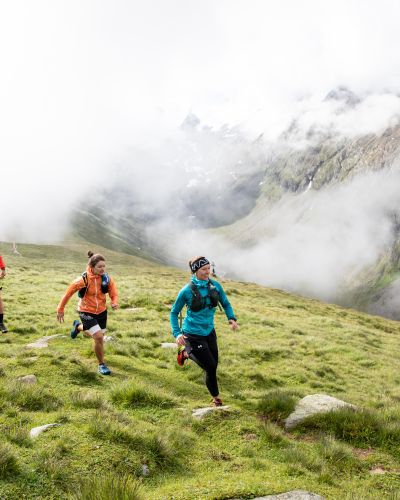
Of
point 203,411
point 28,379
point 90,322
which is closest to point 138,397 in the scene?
point 203,411

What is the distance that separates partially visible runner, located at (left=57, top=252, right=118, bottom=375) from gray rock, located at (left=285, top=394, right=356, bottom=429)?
218 inches

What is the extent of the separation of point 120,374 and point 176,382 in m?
1.72

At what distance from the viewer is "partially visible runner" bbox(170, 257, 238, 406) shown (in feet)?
35.2

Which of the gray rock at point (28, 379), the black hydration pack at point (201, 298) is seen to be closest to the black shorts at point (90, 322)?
the gray rock at point (28, 379)

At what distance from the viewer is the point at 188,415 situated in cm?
952

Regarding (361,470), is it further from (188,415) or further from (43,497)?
(43,497)

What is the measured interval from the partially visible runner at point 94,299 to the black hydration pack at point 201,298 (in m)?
3.30

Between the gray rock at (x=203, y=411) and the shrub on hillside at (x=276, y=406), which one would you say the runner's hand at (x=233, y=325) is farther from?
the gray rock at (x=203, y=411)

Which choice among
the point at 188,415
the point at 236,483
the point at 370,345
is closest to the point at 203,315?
the point at 188,415

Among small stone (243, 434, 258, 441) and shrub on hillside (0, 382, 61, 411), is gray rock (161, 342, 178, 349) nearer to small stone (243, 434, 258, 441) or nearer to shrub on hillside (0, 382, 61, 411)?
shrub on hillside (0, 382, 61, 411)

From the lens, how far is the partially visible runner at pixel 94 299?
41.2ft

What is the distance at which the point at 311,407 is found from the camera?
1015 centimetres

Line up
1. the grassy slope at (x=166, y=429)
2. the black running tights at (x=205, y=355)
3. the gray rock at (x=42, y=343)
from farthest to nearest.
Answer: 1. the gray rock at (x=42, y=343)
2. the black running tights at (x=205, y=355)
3. the grassy slope at (x=166, y=429)

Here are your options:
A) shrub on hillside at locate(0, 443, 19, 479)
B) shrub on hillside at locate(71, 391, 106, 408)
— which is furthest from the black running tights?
shrub on hillside at locate(0, 443, 19, 479)
